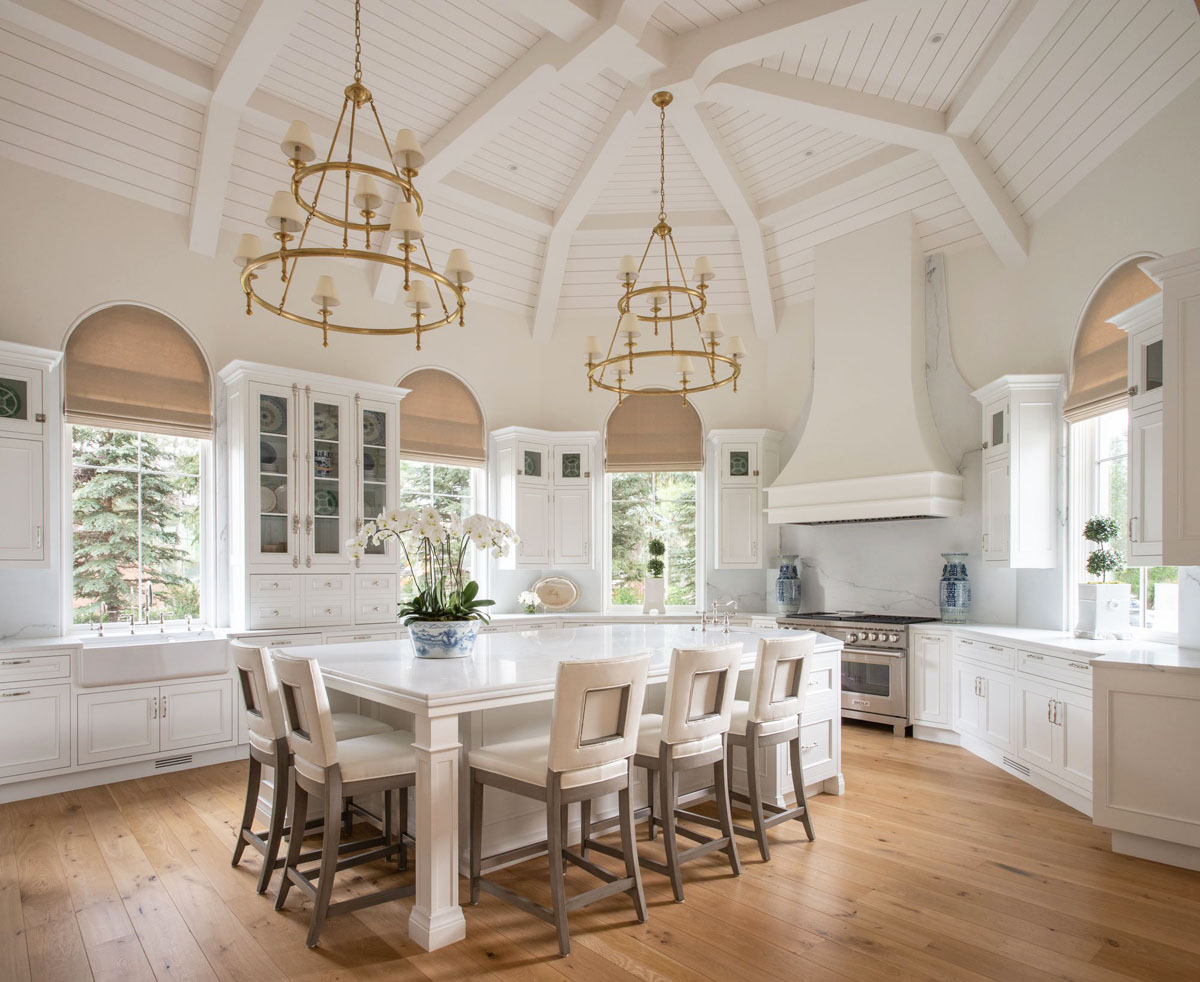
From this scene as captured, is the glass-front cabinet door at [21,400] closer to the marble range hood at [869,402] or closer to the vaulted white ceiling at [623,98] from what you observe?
the vaulted white ceiling at [623,98]

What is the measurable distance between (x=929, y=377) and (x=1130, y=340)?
8.03 ft

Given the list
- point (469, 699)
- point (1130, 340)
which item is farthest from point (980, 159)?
point (469, 699)

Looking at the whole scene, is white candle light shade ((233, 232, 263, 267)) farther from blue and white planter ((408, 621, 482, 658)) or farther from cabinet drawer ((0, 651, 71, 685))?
cabinet drawer ((0, 651, 71, 685))

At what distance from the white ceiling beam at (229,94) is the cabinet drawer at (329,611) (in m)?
2.62

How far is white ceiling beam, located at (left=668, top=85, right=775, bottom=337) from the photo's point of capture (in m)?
5.38

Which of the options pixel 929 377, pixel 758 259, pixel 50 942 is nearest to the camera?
pixel 50 942

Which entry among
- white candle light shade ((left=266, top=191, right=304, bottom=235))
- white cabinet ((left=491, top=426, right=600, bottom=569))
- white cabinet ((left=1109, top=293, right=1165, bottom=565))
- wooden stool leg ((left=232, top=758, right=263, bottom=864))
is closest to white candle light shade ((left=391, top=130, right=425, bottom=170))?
white candle light shade ((left=266, top=191, right=304, bottom=235))

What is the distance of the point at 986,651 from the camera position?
5055mm

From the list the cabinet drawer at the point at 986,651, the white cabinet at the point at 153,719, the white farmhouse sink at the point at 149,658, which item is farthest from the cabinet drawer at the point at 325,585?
the cabinet drawer at the point at 986,651

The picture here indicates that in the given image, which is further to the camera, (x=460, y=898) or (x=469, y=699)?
(x=460, y=898)

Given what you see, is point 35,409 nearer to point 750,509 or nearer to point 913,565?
point 750,509

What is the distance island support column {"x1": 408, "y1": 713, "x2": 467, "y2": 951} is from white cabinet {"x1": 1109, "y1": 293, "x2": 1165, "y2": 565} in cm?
328

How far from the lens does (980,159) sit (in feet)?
17.7

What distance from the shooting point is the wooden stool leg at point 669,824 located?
3.04 m
